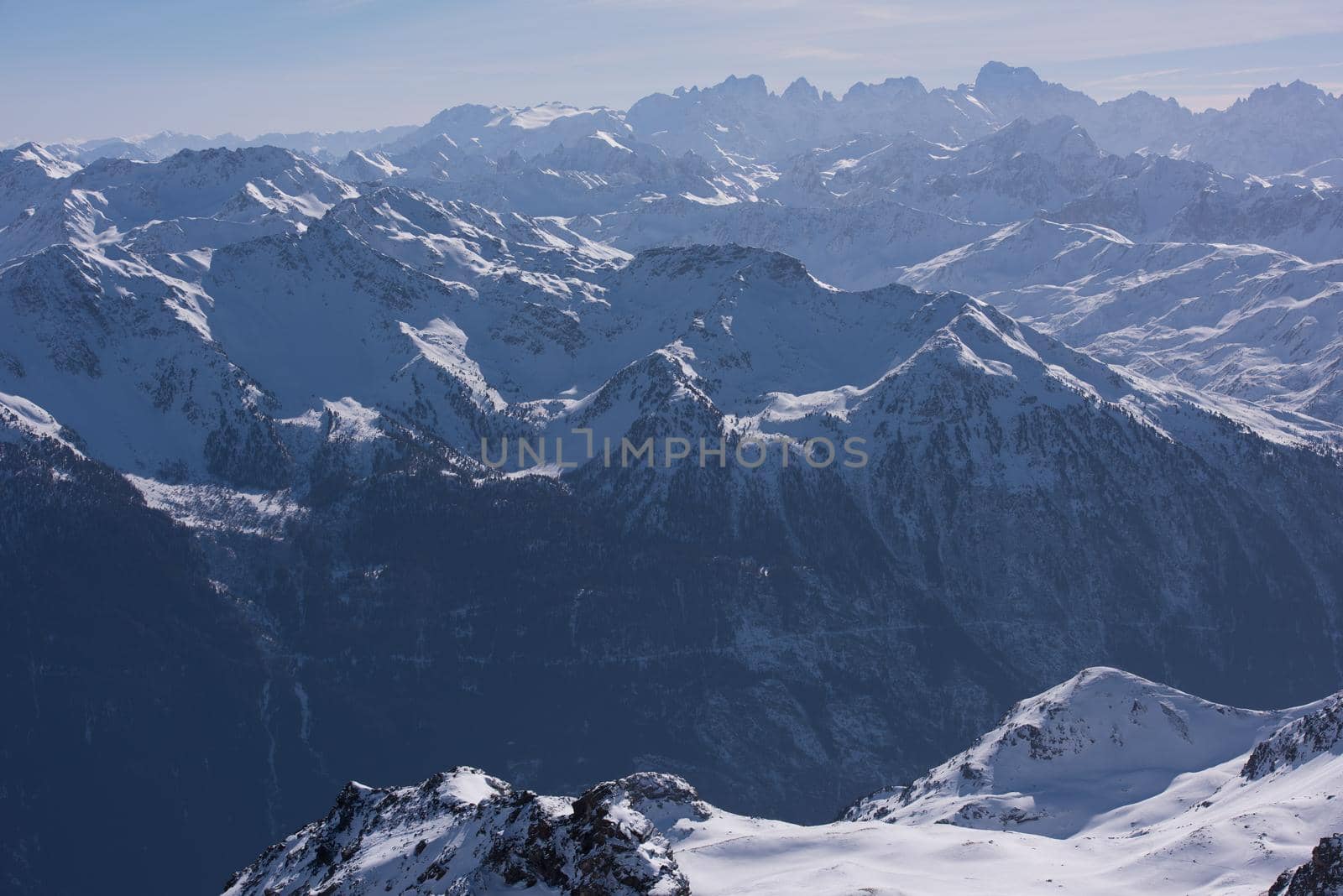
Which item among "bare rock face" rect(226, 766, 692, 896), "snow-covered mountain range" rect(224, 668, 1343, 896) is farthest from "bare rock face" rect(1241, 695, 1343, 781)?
"bare rock face" rect(226, 766, 692, 896)

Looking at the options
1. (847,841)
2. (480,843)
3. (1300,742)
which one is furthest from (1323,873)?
(1300,742)

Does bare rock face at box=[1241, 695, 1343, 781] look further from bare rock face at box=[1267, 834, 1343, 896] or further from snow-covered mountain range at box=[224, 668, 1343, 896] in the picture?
bare rock face at box=[1267, 834, 1343, 896]

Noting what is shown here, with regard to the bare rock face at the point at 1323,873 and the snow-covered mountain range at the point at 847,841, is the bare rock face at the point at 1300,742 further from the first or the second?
the bare rock face at the point at 1323,873

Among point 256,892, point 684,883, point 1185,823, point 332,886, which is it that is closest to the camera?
point 684,883

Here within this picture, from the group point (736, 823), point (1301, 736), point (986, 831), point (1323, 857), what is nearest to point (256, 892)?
point (736, 823)

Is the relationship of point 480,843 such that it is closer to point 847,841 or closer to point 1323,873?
point 847,841

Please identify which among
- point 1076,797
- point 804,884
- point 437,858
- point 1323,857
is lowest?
point 1076,797

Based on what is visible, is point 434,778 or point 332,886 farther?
point 434,778

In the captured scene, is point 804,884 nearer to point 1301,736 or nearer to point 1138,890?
point 1138,890
